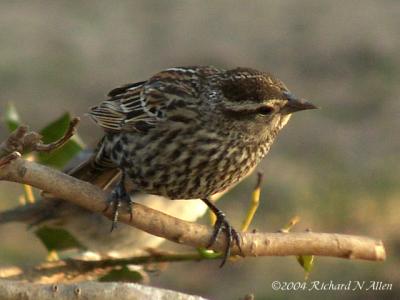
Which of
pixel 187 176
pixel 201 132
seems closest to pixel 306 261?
pixel 187 176

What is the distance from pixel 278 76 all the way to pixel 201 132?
250 inches

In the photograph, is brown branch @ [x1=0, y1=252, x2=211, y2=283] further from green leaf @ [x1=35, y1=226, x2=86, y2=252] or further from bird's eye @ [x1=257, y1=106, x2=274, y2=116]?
bird's eye @ [x1=257, y1=106, x2=274, y2=116]

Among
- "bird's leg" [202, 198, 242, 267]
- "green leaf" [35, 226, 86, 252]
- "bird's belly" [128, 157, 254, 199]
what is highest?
"bird's belly" [128, 157, 254, 199]

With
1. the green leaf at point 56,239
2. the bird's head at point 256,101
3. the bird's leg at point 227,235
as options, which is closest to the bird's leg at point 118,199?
the bird's leg at point 227,235

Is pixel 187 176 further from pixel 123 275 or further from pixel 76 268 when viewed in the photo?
pixel 76 268

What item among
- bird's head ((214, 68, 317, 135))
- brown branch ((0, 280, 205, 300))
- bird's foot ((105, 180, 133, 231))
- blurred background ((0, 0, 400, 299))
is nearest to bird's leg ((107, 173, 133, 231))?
bird's foot ((105, 180, 133, 231))

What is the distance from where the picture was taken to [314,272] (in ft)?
24.8

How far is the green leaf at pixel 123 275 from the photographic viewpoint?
436cm

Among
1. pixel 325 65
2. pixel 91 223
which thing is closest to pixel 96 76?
pixel 325 65

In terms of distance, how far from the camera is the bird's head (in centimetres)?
416

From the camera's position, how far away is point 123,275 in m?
4.38

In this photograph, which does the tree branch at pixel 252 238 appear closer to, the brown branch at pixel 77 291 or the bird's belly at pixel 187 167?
the bird's belly at pixel 187 167

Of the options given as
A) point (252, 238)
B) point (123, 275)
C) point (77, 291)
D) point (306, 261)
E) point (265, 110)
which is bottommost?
point (123, 275)

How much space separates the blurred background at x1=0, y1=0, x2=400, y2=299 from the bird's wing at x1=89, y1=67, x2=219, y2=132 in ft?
10.2
